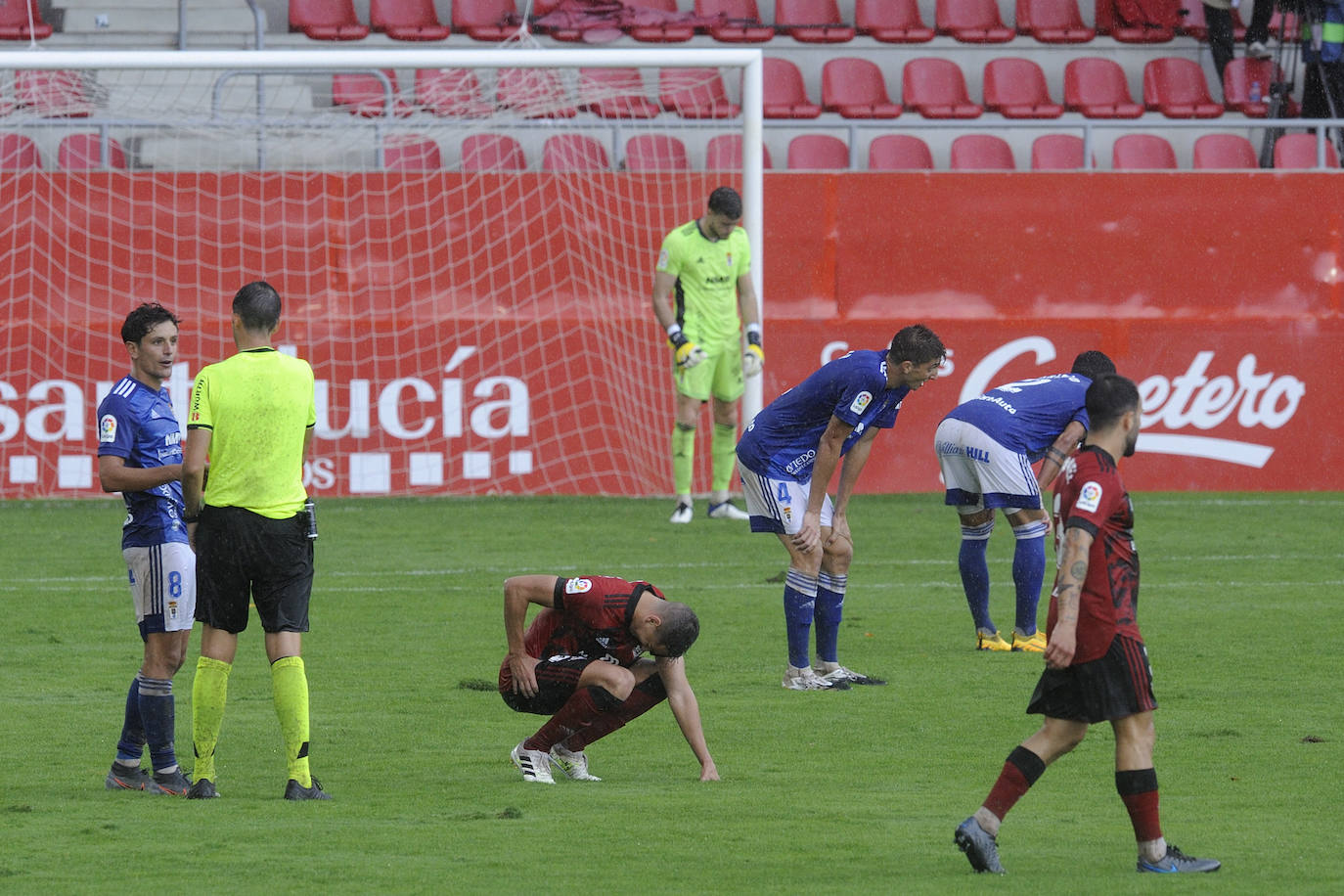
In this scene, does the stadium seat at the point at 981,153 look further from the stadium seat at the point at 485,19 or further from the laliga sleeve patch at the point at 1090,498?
the laliga sleeve patch at the point at 1090,498

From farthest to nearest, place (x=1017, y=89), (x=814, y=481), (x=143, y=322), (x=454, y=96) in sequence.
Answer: (x=1017, y=89)
(x=454, y=96)
(x=814, y=481)
(x=143, y=322)

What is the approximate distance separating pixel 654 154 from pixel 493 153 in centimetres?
140

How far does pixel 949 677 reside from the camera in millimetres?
8781

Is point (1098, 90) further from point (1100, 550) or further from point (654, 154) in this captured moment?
point (1100, 550)

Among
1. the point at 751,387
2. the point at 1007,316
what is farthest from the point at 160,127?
the point at 1007,316

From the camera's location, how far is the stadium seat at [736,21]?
800 inches

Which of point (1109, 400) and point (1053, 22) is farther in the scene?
point (1053, 22)

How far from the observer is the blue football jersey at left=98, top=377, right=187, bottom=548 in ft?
21.2

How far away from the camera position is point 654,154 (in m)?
16.7

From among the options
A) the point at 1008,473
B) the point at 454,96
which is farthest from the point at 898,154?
the point at 1008,473

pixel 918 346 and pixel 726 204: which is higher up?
pixel 726 204

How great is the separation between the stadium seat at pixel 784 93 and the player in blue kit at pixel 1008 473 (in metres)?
10.1

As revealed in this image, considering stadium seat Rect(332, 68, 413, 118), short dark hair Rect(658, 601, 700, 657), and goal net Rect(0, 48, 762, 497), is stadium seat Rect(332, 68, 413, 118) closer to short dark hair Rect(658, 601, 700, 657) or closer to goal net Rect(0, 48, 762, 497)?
goal net Rect(0, 48, 762, 497)

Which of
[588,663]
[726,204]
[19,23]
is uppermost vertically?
[19,23]
